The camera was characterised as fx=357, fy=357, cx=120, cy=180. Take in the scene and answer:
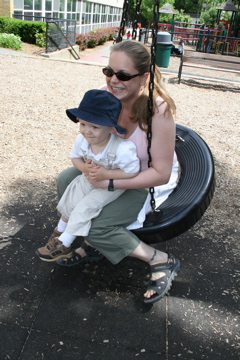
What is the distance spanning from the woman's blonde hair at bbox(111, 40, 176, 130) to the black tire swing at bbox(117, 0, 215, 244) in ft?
0.56

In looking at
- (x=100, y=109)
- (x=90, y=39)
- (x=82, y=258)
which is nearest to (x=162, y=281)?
(x=82, y=258)

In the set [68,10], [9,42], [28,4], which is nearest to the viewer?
[9,42]

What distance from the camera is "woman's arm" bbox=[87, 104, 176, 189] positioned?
2.02 meters

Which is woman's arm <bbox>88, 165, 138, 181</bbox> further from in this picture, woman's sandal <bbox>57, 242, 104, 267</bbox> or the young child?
woman's sandal <bbox>57, 242, 104, 267</bbox>

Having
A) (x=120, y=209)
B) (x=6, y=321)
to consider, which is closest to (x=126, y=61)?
(x=120, y=209)

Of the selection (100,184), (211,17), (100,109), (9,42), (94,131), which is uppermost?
(211,17)

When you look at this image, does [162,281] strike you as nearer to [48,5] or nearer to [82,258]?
[82,258]

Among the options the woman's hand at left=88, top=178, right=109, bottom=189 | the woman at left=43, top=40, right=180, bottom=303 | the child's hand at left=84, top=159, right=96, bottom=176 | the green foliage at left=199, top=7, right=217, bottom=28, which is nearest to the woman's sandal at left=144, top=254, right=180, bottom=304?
the woman at left=43, top=40, right=180, bottom=303

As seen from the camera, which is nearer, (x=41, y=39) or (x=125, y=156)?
(x=125, y=156)

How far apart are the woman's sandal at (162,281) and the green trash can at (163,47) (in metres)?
9.19

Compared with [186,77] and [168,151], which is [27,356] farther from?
[186,77]

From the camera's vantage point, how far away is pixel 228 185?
393cm

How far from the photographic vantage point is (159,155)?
6.71ft

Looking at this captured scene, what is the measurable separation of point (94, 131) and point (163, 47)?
9.73 metres
